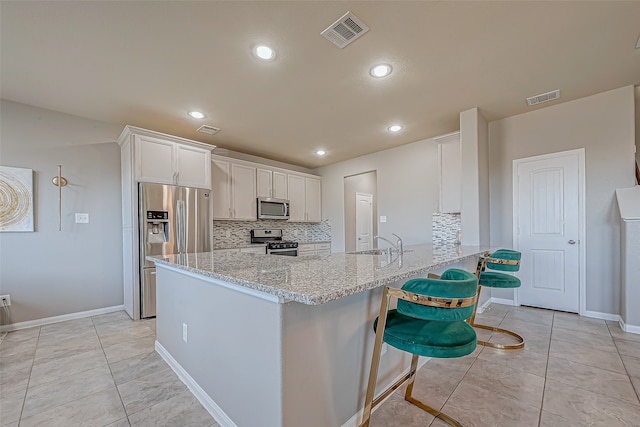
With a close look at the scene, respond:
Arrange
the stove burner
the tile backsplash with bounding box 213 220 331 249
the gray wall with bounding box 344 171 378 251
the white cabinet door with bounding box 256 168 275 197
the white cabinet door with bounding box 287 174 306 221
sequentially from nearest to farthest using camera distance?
the tile backsplash with bounding box 213 220 331 249, the stove burner, the white cabinet door with bounding box 256 168 275 197, the white cabinet door with bounding box 287 174 306 221, the gray wall with bounding box 344 171 378 251

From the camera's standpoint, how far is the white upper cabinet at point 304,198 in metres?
5.57

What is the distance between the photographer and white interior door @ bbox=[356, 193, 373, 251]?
6242mm

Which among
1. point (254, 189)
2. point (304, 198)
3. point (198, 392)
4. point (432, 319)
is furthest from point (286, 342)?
point (304, 198)

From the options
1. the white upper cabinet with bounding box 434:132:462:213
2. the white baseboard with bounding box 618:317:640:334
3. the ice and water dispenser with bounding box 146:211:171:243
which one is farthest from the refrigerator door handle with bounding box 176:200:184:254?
the white baseboard with bounding box 618:317:640:334

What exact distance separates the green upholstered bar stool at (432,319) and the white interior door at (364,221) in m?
4.77

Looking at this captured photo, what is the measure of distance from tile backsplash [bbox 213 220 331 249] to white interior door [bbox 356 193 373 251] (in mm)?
750

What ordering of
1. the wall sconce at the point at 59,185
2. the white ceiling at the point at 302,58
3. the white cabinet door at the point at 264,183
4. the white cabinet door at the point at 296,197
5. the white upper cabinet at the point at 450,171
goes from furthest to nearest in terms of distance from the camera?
the white cabinet door at the point at 296,197 → the white cabinet door at the point at 264,183 → the white upper cabinet at the point at 450,171 → the wall sconce at the point at 59,185 → the white ceiling at the point at 302,58

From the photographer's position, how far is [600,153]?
3070 millimetres

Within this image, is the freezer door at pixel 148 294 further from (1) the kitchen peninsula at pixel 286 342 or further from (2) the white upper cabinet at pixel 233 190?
(1) the kitchen peninsula at pixel 286 342

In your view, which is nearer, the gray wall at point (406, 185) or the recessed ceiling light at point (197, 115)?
the recessed ceiling light at point (197, 115)

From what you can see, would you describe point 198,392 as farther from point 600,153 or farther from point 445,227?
point 600,153

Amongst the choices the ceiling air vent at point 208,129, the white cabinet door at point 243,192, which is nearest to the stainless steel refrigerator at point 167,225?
the white cabinet door at point 243,192

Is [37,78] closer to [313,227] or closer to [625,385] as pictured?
[313,227]

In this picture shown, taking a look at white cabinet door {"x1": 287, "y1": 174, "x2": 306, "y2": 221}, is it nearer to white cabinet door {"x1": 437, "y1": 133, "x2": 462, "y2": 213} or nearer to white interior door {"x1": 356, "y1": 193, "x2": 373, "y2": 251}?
white interior door {"x1": 356, "y1": 193, "x2": 373, "y2": 251}
